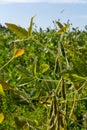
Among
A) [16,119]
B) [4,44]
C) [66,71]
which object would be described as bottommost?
[16,119]

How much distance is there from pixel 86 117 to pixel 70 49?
11.6 inches

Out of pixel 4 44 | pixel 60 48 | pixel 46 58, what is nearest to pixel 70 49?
pixel 60 48

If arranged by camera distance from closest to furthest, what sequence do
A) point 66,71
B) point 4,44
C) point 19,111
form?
point 66,71 → point 19,111 → point 4,44

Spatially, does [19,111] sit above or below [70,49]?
below

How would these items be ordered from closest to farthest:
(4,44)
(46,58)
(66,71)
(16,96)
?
(66,71) → (16,96) → (46,58) → (4,44)

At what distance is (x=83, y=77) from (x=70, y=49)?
16cm

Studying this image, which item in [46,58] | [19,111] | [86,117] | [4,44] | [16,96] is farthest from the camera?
[4,44]

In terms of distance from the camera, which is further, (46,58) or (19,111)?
(46,58)

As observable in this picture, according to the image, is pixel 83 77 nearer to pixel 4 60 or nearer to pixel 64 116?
pixel 64 116

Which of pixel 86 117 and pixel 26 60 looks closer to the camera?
pixel 86 117

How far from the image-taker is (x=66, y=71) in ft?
2.82

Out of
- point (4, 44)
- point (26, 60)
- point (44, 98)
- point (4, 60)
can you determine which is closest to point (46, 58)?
point (26, 60)

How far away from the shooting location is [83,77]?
866 mm

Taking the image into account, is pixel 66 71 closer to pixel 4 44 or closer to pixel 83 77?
pixel 83 77
